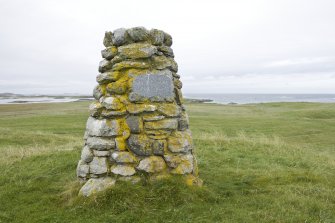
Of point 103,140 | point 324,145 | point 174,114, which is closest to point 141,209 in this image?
point 103,140

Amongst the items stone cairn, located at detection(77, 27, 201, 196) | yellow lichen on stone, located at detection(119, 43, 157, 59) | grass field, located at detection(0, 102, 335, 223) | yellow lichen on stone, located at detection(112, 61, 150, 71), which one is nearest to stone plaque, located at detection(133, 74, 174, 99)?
stone cairn, located at detection(77, 27, 201, 196)

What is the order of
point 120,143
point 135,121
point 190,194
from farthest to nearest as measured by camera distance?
point 135,121 → point 120,143 → point 190,194

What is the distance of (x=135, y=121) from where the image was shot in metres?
8.24

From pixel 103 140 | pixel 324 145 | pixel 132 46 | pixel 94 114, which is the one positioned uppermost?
pixel 132 46

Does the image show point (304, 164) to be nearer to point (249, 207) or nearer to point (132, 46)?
point (249, 207)

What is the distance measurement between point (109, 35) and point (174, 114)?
302 cm

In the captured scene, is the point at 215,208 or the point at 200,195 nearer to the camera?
the point at 215,208

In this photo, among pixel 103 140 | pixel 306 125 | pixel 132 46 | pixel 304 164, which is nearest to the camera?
pixel 103 140

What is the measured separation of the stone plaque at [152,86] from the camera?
27.7 ft

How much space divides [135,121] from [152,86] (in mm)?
1050

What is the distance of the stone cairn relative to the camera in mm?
8031

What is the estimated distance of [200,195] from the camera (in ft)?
25.7

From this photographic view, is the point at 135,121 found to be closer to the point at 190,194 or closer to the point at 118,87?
the point at 118,87

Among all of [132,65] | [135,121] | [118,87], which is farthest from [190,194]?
[132,65]
